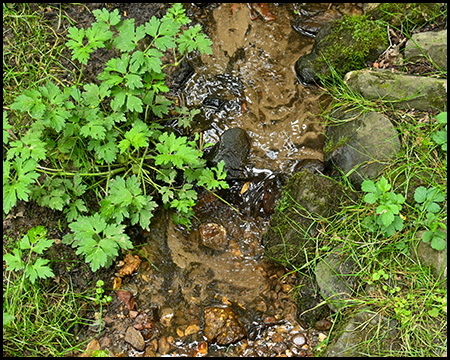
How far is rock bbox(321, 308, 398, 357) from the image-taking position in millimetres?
2750

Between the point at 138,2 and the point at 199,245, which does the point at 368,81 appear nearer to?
the point at 199,245

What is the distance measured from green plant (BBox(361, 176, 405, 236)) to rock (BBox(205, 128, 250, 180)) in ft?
3.86

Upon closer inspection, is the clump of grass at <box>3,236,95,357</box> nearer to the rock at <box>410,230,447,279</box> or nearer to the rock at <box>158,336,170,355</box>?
the rock at <box>158,336,170,355</box>

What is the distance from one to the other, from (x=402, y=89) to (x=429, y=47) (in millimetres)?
469

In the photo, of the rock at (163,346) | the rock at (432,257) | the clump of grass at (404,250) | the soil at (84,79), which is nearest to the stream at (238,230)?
the rock at (163,346)

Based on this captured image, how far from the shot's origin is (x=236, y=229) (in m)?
3.53

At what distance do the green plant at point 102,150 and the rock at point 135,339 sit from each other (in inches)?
21.9

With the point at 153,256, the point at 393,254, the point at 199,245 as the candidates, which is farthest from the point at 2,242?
the point at 393,254

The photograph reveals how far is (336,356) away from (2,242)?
256 centimetres

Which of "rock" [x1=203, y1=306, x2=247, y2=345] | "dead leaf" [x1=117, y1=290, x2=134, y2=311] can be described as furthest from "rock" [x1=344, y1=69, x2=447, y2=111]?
"dead leaf" [x1=117, y1=290, x2=134, y2=311]

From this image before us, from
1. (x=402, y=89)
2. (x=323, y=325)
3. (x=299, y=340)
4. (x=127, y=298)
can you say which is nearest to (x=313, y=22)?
(x=402, y=89)

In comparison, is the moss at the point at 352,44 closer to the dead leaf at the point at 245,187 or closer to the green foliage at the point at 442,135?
the green foliage at the point at 442,135

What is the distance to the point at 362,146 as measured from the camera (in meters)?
3.42

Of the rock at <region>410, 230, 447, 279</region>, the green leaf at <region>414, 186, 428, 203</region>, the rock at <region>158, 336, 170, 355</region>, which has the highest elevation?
the rock at <region>158, 336, 170, 355</region>
